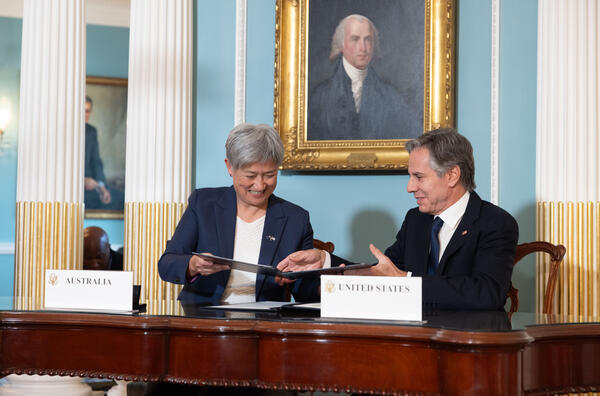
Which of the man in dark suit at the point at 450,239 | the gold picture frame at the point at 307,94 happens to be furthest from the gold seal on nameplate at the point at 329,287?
the gold picture frame at the point at 307,94

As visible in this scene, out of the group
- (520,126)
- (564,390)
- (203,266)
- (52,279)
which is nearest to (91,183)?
(520,126)

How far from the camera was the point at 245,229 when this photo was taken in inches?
126

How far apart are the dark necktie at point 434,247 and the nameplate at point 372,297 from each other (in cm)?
87

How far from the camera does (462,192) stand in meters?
2.99

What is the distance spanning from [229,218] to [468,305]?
3.69 feet

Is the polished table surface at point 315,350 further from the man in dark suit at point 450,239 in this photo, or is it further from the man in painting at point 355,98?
the man in painting at point 355,98

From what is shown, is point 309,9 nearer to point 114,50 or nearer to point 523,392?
point 523,392

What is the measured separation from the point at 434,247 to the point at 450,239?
0.47 feet

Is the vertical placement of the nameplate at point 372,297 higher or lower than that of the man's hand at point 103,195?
lower

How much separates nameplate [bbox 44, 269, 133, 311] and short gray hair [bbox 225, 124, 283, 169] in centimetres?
88

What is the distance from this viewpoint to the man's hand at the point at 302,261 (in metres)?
2.77

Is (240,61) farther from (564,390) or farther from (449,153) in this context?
(564,390)

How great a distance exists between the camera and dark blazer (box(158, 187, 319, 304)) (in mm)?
3066

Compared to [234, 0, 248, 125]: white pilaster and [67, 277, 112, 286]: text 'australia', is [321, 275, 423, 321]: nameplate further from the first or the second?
[234, 0, 248, 125]: white pilaster
